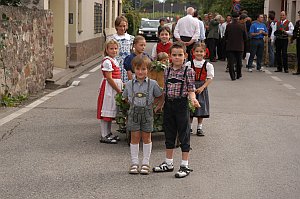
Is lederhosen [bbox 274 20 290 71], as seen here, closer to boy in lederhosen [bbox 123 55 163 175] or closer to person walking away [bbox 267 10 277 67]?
person walking away [bbox 267 10 277 67]

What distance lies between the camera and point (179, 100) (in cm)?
653

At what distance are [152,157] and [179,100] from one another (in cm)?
110

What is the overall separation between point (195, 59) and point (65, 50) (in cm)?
984

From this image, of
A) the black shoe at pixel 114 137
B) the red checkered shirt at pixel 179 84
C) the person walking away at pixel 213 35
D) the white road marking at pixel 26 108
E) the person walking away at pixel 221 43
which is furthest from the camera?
the person walking away at pixel 221 43

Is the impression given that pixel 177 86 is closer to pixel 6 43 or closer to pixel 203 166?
pixel 203 166

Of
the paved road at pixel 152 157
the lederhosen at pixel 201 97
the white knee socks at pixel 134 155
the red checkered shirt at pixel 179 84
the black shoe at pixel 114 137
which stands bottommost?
the paved road at pixel 152 157

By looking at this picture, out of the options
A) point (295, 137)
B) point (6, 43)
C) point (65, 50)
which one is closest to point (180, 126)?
point (295, 137)

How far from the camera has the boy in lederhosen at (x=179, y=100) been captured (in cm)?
648

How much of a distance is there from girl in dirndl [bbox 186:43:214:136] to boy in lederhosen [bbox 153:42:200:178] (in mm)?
1463

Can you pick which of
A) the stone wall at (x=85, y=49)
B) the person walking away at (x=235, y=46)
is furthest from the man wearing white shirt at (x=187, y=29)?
the stone wall at (x=85, y=49)

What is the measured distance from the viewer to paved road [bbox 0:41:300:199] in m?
5.91

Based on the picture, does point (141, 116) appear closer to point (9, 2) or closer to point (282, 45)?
point (9, 2)

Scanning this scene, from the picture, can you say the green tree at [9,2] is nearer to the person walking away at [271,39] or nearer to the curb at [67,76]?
the curb at [67,76]

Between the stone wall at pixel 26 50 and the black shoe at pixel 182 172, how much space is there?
17.2ft
